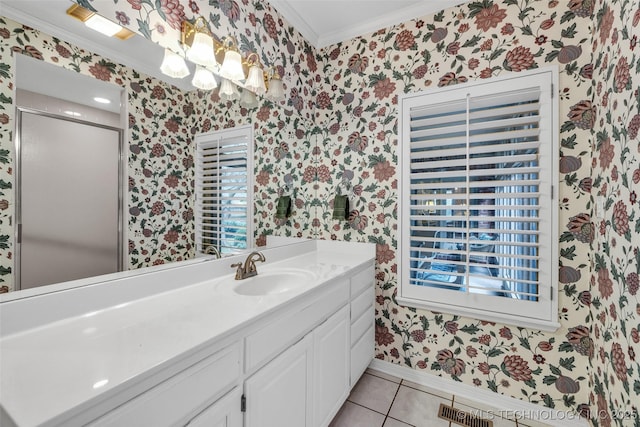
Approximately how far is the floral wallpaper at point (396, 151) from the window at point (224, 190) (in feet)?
0.25

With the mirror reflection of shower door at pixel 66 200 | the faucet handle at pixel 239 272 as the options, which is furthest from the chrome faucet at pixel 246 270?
the mirror reflection of shower door at pixel 66 200

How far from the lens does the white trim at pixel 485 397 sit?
1.62 meters

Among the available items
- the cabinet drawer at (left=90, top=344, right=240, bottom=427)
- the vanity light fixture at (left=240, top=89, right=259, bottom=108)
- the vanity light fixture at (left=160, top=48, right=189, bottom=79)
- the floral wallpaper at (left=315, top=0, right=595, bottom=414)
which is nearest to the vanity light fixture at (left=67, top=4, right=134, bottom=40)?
the vanity light fixture at (left=160, top=48, right=189, bottom=79)

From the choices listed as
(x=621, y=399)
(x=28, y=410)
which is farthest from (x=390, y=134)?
(x=28, y=410)

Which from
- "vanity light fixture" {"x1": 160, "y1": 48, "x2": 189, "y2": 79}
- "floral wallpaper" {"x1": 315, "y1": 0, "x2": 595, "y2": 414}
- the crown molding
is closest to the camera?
"vanity light fixture" {"x1": 160, "y1": 48, "x2": 189, "y2": 79}

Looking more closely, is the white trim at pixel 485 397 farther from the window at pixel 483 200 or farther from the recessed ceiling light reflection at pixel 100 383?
the recessed ceiling light reflection at pixel 100 383

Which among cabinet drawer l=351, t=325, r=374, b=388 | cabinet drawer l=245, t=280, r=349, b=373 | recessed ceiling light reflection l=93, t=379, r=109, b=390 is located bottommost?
cabinet drawer l=351, t=325, r=374, b=388

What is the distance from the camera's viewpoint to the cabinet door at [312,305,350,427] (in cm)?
136

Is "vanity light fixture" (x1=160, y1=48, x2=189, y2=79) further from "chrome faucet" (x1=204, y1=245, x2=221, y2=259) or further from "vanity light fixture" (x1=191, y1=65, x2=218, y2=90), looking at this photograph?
"chrome faucet" (x1=204, y1=245, x2=221, y2=259)

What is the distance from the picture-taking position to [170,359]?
687mm

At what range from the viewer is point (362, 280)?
1.91 metres

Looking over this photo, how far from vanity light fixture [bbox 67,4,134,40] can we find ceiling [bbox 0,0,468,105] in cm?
2

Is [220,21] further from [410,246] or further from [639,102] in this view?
[639,102]

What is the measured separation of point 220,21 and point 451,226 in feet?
6.24
